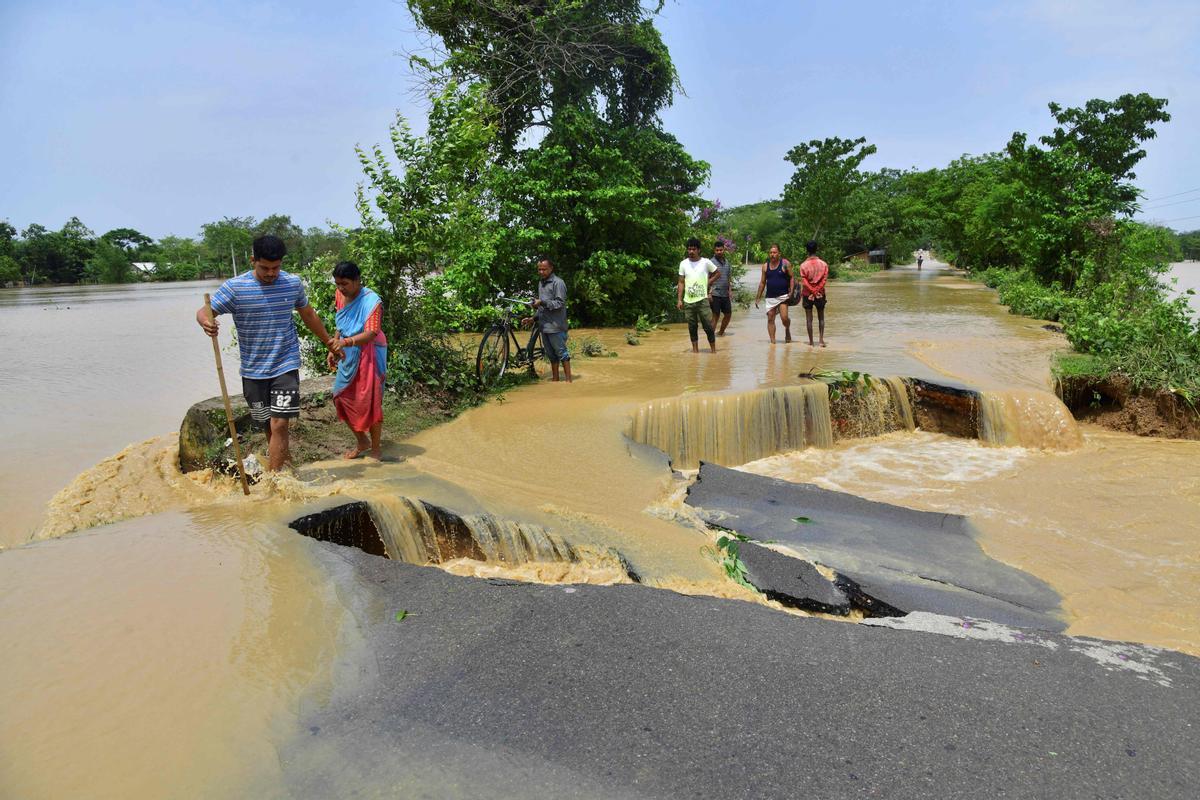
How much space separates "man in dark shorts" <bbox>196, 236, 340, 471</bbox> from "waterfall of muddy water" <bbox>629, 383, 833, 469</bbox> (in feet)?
12.0

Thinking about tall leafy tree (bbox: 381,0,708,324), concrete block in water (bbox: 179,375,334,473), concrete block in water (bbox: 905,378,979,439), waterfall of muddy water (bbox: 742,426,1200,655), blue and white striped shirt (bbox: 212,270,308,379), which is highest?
tall leafy tree (bbox: 381,0,708,324)

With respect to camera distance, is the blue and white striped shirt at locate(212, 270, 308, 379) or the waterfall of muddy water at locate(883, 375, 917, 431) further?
the waterfall of muddy water at locate(883, 375, 917, 431)

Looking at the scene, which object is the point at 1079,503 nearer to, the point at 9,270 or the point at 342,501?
the point at 342,501

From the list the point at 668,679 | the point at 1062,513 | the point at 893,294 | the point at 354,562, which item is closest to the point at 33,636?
the point at 354,562

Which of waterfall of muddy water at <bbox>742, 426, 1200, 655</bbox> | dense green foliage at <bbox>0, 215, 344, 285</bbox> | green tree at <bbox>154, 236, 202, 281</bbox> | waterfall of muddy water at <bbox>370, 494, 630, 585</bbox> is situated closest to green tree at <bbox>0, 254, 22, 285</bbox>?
dense green foliage at <bbox>0, 215, 344, 285</bbox>

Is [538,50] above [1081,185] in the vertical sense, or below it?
above

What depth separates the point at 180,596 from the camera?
383cm

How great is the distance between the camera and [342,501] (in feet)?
16.6

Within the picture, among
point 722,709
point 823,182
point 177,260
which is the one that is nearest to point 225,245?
point 177,260

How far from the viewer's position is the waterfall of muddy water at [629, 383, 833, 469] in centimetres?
809

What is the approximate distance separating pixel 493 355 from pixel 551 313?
1.00 metres

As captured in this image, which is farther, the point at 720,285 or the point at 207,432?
the point at 720,285

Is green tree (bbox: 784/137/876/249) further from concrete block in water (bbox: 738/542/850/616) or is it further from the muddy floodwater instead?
concrete block in water (bbox: 738/542/850/616)

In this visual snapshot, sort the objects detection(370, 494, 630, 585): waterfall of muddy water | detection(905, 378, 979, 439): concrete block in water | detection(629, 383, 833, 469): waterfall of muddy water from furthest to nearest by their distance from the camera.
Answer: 1. detection(905, 378, 979, 439): concrete block in water
2. detection(629, 383, 833, 469): waterfall of muddy water
3. detection(370, 494, 630, 585): waterfall of muddy water
